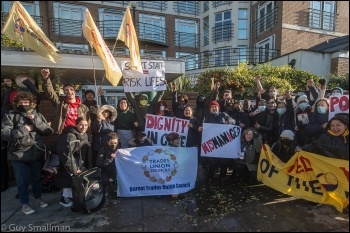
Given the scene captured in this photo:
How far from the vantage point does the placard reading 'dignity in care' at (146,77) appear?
210 inches

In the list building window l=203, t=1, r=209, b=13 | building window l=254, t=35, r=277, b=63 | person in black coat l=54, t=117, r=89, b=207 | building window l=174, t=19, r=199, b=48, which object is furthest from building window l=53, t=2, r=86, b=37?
person in black coat l=54, t=117, r=89, b=207

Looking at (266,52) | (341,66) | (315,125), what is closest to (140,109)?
(315,125)

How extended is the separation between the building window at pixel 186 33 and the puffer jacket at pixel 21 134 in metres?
21.2

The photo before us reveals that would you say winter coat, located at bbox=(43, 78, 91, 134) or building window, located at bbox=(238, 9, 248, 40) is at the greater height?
building window, located at bbox=(238, 9, 248, 40)

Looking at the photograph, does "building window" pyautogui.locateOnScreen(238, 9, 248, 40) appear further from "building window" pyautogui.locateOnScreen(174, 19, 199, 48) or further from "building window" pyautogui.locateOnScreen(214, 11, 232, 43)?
"building window" pyautogui.locateOnScreen(174, 19, 199, 48)

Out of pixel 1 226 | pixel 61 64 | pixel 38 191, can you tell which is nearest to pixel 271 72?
pixel 61 64

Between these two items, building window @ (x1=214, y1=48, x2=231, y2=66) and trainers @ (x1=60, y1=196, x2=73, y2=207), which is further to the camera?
building window @ (x1=214, y1=48, x2=231, y2=66)

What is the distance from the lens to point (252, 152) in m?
4.59

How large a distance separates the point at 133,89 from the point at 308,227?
418cm

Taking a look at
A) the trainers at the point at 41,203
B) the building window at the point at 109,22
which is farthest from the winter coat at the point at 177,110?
the building window at the point at 109,22

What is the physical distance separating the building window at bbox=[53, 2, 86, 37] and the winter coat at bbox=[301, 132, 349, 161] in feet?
67.7

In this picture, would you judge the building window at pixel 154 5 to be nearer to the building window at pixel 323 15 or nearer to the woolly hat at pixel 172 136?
the building window at pixel 323 15

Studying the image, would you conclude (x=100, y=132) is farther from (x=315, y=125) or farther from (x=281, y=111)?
(x=315, y=125)

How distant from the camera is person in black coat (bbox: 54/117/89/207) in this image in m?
3.66
